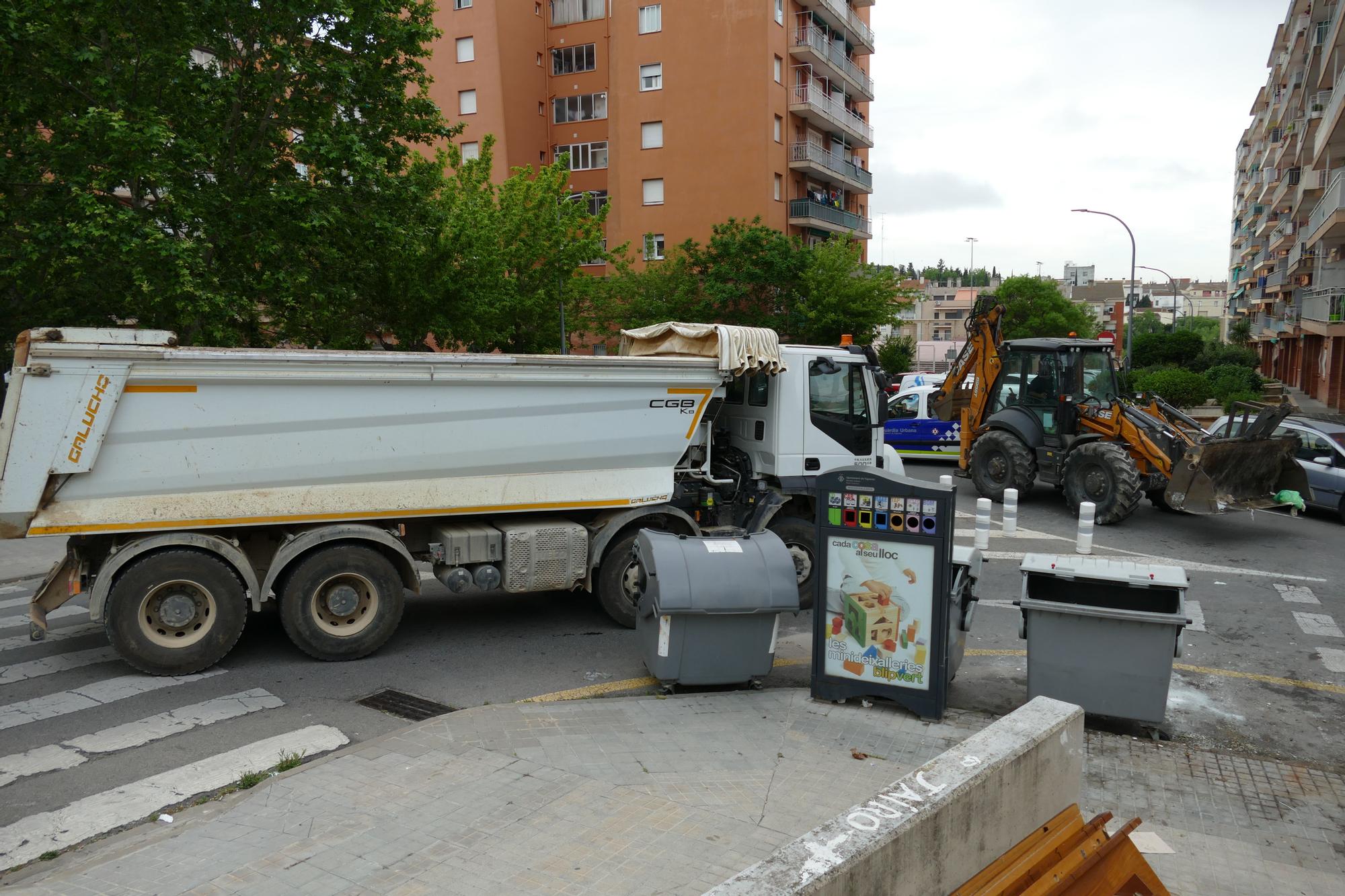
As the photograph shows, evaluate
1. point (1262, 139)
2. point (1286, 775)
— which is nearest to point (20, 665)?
point (1286, 775)

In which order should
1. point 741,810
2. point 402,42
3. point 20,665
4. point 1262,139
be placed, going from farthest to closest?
point 1262,139 → point 402,42 → point 20,665 → point 741,810

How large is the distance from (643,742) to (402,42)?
→ 13785mm

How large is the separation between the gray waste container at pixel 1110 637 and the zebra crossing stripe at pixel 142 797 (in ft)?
16.1

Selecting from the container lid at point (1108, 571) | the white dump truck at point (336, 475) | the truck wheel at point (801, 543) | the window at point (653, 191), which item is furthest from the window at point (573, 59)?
the container lid at point (1108, 571)

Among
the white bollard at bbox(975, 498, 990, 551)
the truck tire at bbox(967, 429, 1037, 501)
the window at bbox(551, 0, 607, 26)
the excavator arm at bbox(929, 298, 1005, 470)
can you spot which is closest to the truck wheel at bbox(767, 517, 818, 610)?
the white bollard at bbox(975, 498, 990, 551)

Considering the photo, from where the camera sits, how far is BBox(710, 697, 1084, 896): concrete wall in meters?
3.04

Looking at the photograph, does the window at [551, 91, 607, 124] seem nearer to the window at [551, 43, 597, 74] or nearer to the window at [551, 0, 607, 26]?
the window at [551, 43, 597, 74]

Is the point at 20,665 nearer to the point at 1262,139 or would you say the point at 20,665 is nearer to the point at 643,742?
the point at 643,742

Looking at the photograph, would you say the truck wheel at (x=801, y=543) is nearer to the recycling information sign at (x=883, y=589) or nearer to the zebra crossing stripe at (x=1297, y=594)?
the recycling information sign at (x=883, y=589)

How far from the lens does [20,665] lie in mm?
7820

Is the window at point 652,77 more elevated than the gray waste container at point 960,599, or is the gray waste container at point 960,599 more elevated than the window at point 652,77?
the window at point 652,77

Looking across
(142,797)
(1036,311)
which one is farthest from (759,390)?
(1036,311)

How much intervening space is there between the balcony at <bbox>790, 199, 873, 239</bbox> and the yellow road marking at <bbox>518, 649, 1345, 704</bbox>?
109 feet

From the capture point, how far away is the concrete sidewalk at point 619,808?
4.50m
